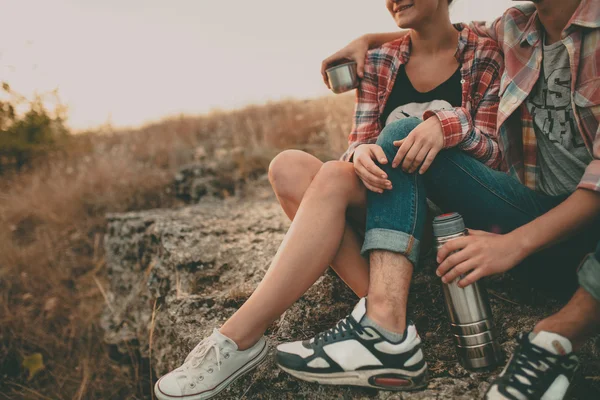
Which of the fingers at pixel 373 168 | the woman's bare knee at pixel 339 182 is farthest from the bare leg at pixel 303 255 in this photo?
the fingers at pixel 373 168

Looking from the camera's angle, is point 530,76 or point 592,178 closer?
point 592,178

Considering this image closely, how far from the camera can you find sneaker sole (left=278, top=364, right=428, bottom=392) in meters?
1.27

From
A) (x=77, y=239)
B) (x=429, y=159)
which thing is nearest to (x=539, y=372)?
(x=429, y=159)

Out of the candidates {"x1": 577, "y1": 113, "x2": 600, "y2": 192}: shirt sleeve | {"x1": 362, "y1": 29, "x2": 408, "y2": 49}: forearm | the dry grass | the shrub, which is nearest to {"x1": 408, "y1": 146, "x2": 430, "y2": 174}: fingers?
{"x1": 577, "y1": 113, "x2": 600, "y2": 192}: shirt sleeve

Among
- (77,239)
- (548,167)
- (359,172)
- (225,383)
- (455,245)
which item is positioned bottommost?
(225,383)

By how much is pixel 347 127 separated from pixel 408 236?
2.52m

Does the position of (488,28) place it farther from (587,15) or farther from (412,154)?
(412,154)

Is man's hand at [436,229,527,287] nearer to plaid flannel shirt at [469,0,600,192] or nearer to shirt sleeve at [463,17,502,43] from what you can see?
plaid flannel shirt at [469,0,600,192]

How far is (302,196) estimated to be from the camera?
67.0 inches

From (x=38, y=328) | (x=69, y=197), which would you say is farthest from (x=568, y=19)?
(x=69, y=197)

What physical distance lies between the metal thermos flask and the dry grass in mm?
Result: 1783

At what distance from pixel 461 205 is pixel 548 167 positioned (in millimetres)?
375

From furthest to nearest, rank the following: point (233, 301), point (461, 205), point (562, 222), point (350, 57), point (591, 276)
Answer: point (350, 57) < point (233, 301) < point (461, 205) < point (562, 222) < point (591, 276)

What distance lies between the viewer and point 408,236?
1.38m
